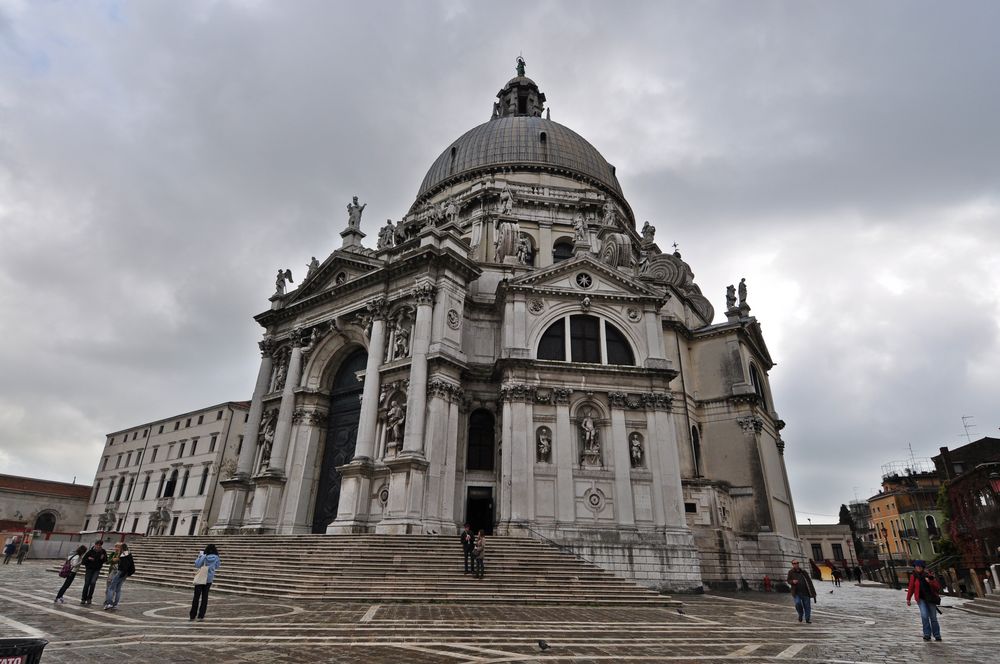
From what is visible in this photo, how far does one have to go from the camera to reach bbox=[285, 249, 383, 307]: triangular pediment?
26781 millimetres

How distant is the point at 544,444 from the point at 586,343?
5195 mm

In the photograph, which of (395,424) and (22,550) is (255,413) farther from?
(22,550)

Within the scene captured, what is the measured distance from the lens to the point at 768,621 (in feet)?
41.4

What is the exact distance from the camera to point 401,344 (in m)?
23.7

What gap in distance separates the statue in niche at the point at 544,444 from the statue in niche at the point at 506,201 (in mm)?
14125

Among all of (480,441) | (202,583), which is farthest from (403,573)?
(480,441)

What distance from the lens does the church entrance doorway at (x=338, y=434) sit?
24.5m

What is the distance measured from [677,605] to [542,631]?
6.95m

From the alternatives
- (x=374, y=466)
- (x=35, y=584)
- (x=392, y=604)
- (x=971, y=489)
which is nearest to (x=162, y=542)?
(x=35, y=584)

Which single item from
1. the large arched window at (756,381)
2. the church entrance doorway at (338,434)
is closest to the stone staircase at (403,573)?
the church entrance doorway at (338,434)

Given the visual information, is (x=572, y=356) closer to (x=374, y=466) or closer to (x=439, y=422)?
(x=439, y=422)

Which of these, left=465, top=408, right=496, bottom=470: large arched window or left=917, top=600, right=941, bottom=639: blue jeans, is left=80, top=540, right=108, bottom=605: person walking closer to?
left=465, top=408, right=496, bottom=470: large arched window

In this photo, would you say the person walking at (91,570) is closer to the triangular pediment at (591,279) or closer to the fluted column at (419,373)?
the fluted column at (419,373)

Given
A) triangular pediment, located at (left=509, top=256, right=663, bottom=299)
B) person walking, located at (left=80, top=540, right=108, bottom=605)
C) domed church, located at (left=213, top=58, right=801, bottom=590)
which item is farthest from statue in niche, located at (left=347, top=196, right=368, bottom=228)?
person walking, located at (left=80, top=540, right=108, bottom=605)
